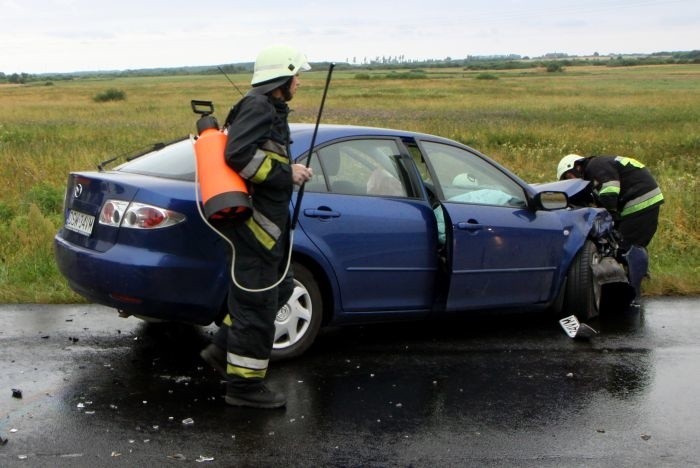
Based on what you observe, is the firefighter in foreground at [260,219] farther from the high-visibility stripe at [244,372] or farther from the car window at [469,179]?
the car window at [469,179]

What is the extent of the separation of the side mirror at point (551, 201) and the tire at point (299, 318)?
1883mm

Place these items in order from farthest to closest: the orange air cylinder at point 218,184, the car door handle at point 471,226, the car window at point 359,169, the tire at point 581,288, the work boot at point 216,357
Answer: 1. the tire at point 581,288
2. the car door handle at point 471,226
3. the car window at point 359,169
4. the work boot at point 216,357
5. the orange air cylinder at point 218,184

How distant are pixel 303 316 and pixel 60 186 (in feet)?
25.5

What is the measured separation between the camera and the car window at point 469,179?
6.34 m

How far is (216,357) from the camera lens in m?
5.04

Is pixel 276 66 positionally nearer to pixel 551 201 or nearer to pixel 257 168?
pixel 257 168

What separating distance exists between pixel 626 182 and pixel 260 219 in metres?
4.89

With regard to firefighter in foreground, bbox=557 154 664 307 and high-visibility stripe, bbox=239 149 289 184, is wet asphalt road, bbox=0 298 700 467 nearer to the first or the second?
high-visibility stripe, bbox=239 149 289 184

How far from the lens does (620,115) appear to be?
37.2 m

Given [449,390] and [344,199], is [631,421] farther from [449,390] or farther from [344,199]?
[344,199]

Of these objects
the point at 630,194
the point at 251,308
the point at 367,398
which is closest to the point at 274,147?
the point at 251,308

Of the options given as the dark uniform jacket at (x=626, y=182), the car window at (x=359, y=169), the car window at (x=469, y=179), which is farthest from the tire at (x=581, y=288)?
the car window at (x=359, y=169)

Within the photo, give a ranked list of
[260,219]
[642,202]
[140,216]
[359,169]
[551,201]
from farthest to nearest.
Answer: [642,202] → [551,201] → [359,169] → [140,216] → [260,219]

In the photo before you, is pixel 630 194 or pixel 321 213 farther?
pixel 630 194
